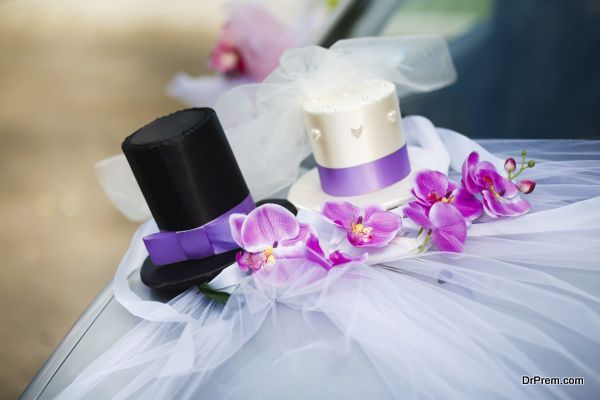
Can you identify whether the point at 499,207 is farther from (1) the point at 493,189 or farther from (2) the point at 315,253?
(2) the point at 315,253

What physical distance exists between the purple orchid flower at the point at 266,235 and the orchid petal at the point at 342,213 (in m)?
0.04

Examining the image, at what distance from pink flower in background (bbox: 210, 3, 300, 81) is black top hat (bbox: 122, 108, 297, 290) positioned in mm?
1521

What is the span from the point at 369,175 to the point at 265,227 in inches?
7.5

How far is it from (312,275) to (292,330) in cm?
7

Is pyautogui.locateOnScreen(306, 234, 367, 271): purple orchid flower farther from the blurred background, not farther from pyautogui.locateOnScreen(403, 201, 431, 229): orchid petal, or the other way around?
the blurred background

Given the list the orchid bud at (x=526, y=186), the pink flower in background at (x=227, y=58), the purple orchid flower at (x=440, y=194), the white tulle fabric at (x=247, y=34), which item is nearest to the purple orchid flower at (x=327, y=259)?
the purple orchid flower at (x=440, y=194)

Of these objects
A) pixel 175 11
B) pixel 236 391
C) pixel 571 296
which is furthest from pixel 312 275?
pixel 175 11

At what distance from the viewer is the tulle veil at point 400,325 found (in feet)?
1.91

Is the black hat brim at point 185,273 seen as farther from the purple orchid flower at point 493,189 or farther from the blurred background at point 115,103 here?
the blurred background at point 115,103

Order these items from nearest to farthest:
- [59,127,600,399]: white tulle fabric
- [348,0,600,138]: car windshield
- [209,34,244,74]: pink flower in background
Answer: [59,127,600,399]: white tulle fabric < [348,0,600,138]: car windshield < [209,34,244,74]: pink flower in background

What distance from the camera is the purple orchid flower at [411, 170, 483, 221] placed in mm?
737

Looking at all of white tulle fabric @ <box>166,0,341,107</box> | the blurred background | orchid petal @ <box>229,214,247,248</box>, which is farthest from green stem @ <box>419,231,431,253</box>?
white tulle fabric @ <box>166,0,341,107</box>

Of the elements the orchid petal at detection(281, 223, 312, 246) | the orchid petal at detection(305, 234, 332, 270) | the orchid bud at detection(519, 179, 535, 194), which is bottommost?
the orchid bud at detection(519, 179, 535, 194)

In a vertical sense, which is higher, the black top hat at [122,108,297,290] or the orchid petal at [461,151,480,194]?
the black top hat at [122,108,297,290]
